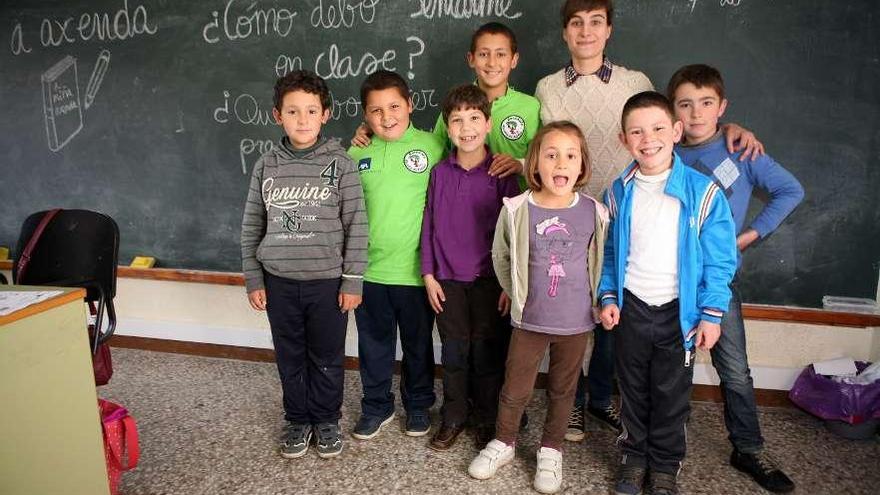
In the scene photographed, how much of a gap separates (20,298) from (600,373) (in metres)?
1.86

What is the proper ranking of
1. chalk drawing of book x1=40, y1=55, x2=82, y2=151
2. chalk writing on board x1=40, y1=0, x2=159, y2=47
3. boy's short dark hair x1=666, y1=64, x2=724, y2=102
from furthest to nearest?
1. chalk drawing of book x1=40, y1=55, x2=82, y2=151
2. chalk writing on board x1=40, y1=0, x2=159, y2=47
3. boy's short dark hair x1=666, y1=64, x2=724, y2=102

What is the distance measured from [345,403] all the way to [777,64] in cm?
216

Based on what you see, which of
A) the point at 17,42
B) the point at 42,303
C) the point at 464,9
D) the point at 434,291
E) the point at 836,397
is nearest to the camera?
the point at 42,303

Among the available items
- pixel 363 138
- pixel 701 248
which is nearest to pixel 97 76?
pixel 363 138

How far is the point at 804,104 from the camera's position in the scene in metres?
2.12

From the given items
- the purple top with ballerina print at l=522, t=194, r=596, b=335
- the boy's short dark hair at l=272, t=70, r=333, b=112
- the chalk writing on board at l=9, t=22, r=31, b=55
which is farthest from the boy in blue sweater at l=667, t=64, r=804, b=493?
the chalk writing on board at l=9, t=22, r=31, b=55

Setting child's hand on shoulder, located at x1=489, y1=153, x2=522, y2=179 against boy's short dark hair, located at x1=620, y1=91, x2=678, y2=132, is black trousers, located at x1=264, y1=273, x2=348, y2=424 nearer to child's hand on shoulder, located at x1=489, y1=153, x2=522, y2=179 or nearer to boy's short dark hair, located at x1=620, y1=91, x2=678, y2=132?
child's hand on shoulder, located at x1=489, y1=153, x2=522, y2=179

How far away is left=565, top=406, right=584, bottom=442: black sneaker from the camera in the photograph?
2102 millimetres

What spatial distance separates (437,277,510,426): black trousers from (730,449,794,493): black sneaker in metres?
0.82

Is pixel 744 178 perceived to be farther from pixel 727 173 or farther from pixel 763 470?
pixel 763 470

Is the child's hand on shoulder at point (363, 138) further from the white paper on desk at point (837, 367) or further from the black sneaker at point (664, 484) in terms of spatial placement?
the white paper on desk at point (837, 367)

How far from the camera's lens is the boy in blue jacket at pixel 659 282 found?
1595 mm

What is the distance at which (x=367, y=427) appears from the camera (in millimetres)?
2123

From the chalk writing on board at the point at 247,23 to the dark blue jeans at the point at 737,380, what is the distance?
2122 millimetres
